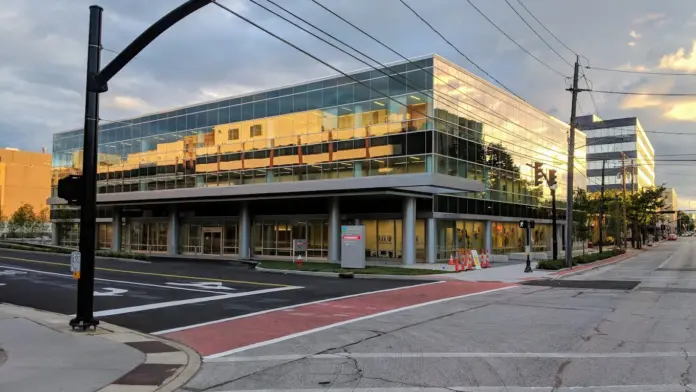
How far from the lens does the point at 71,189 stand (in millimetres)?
10305

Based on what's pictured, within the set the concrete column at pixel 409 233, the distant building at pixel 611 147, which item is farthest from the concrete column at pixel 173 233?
the distant building at pixel 611 147

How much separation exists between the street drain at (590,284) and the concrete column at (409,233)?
9.17m

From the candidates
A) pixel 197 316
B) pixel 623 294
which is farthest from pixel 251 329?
pixel 623 294

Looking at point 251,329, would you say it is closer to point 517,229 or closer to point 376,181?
point 376,181

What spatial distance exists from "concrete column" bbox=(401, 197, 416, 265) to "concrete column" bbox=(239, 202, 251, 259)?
1280cm

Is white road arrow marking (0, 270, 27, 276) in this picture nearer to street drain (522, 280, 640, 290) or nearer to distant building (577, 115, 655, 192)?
street drain (522, 280, 640, 290)

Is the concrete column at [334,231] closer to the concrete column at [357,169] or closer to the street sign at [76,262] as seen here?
the concrete column at [357,169]

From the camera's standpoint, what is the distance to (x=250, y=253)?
128 ft

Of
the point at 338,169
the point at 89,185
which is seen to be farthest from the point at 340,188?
the point at 89,185

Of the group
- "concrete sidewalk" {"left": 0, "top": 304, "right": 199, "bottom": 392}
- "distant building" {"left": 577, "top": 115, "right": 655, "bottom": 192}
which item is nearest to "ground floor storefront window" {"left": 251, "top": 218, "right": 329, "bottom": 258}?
"concrete sidewalk" {"left": 0, "top": 304, "right": 199, "bottom": 392}

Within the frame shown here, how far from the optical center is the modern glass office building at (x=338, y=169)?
3206cm

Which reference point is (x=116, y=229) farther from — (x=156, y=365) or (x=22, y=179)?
(x=22, y=179)

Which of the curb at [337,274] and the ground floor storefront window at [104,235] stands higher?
the ground floor storefront window at [104,235]

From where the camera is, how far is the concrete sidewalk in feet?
22.6
